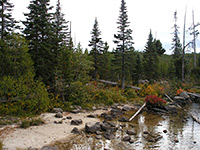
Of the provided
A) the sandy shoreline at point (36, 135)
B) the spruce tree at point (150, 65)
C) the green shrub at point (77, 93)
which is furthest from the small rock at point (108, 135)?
the spruce tree at point (150, 65)

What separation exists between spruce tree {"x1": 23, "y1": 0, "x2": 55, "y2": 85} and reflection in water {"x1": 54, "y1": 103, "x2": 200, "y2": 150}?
29.0ft

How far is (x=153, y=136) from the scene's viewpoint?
9711 millimetres

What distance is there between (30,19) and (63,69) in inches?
237

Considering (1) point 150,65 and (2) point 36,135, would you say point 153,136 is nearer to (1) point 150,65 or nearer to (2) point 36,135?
(2) point 36,135

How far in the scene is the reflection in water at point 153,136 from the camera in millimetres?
8109

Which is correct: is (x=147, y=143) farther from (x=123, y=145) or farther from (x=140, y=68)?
(x=140, y=68)

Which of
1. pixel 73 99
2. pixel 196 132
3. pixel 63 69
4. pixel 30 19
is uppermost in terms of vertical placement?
pixel 30 19

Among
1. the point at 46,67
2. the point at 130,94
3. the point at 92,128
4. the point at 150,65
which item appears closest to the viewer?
the point at 92,128

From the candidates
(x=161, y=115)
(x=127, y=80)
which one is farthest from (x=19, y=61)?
(x=127, y=80)

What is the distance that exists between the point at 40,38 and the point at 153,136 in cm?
1368

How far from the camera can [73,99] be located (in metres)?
15.8

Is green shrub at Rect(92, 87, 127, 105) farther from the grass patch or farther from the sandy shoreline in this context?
the grass patch

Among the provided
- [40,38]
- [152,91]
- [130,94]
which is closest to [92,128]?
[40,38]

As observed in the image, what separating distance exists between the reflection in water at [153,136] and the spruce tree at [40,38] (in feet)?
29.0
